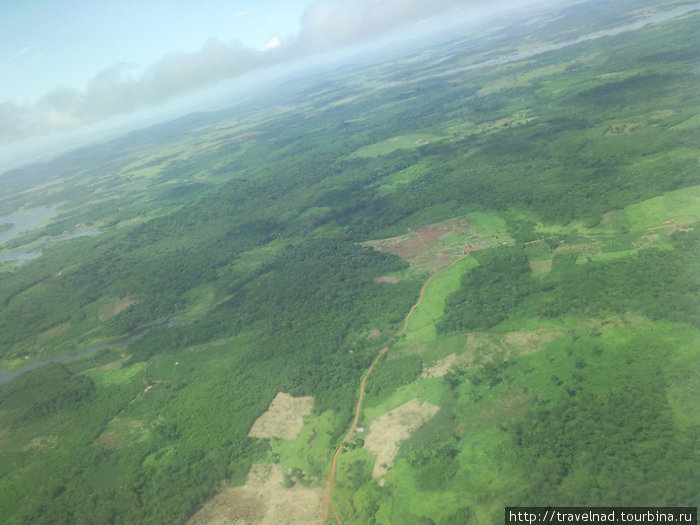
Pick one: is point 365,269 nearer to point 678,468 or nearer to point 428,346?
point 428,346

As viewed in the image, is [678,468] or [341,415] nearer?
[678,468]

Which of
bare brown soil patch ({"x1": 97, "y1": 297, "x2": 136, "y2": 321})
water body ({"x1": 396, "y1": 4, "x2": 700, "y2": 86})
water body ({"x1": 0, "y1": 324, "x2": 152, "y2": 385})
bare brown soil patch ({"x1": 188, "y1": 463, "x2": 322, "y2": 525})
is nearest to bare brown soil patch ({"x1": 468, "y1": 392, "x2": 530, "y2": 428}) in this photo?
bare brown soil patch ({"x1": 188, "y1": 463, "x2": 322, "y2": 525})

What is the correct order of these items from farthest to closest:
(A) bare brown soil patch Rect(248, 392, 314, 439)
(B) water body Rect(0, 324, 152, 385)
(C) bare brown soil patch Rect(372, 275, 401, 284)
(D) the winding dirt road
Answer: (B) water body Rect(0, 324, 152, 385) < (C) bare brown soil patch Rect(372, 275, 401, 284) < (A) bare brown soil patch Rect(248, 392, 314, 439) < (D) the winding dirt road

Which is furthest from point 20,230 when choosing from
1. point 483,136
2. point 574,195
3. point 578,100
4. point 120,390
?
→ point 578,100

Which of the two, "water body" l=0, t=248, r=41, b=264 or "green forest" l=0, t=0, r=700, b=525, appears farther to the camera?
"water body" l=0, t=248, r=41, b=264

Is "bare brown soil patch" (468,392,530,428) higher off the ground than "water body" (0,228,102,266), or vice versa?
"water body" (0,228,102,266)

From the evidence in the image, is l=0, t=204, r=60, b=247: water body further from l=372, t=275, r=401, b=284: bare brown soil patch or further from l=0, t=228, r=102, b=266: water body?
l=372, t=275, r=401, b=284: bare brown soil patch

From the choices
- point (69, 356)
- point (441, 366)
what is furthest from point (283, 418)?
point (69, 356)
